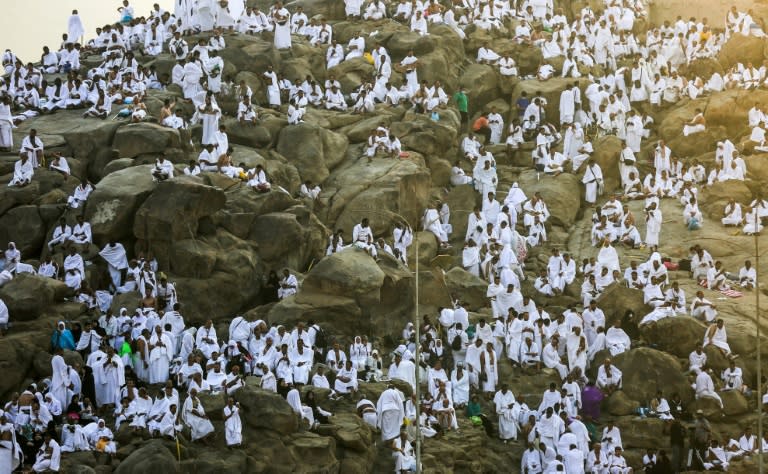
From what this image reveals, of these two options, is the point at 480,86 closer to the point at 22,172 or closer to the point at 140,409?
the point at 22,172

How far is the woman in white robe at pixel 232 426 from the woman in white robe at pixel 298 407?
1.21 m

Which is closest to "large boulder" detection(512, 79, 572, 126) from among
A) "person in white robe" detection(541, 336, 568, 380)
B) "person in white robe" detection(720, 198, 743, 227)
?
"person in white robe" detection(720, 198, 743, 227)

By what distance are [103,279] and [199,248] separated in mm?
2325

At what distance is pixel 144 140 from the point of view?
3453cm

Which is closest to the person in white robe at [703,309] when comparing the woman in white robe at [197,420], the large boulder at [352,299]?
the large boulder at [352,299]

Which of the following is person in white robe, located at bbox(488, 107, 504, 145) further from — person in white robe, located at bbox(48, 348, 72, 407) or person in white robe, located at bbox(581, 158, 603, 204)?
person in white robe, located at bbox(48, 348, 72, 407)

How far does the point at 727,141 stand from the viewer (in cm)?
3806

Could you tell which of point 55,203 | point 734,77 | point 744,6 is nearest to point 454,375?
point 55,203

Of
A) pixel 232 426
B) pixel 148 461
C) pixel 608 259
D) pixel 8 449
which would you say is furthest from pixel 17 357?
Result: pixel 608 259

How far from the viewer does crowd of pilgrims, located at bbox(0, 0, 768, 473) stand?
27.4 metres

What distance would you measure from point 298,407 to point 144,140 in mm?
10886

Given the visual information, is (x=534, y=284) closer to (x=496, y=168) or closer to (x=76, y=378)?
(x=496, y=168)

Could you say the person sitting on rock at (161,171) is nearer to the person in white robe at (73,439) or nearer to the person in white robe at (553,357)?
the person in white robe at (73,439)

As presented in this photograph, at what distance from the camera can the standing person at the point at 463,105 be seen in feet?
138
